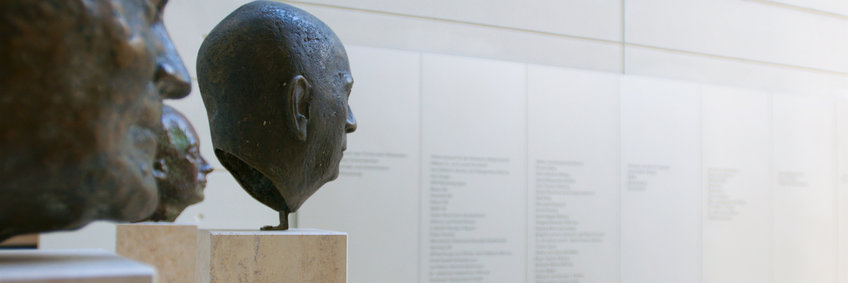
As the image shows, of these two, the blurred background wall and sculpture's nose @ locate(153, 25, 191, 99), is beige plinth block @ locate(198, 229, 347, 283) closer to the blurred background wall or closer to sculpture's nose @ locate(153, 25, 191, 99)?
sculpture's nose @ locate(153, 25, 191, 99)

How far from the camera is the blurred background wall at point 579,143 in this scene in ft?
15.9

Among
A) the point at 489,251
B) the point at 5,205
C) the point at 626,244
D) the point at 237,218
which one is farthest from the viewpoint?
the point at 626,244

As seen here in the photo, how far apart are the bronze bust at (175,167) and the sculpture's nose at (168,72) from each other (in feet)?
6.21

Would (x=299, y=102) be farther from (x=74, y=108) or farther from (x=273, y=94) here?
(x=74, y=108)

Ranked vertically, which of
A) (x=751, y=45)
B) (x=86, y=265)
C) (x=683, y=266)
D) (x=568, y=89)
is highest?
(x=751, y=45)

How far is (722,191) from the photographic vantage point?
6.05 metres

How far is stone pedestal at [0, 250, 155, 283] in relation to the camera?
1.16 metres

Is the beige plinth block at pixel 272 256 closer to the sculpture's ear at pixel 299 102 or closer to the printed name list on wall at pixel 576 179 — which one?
the sculpture's ear at pixel 299 102

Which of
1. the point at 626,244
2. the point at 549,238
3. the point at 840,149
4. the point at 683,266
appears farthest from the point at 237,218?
the point at 840,149

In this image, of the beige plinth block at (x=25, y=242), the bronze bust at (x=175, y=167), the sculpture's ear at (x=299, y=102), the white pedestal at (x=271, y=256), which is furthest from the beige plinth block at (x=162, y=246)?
the beige plinth block at (x=25, y=242)

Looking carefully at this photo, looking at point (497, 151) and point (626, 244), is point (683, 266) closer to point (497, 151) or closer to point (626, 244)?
point (626, 244)

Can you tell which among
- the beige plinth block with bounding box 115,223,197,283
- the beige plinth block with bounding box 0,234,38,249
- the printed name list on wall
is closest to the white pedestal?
the beige plinth block with bounding box 115,223,197,283

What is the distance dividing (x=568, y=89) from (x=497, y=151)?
2.36 feet

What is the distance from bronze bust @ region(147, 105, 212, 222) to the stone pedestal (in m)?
1.98
